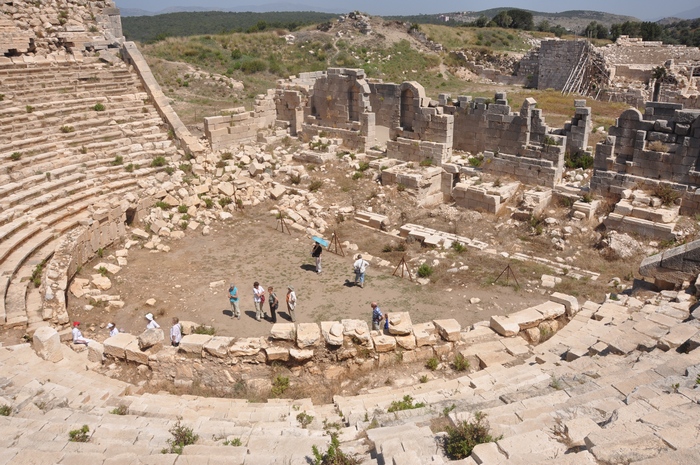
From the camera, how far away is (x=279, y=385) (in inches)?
374

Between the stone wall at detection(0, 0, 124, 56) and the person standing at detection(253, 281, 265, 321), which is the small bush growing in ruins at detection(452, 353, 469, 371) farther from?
the stone wall at detection(0, 0, 124, 56)

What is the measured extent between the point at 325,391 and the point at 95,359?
14.5ft

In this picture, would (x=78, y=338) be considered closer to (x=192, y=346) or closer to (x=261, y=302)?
(x=192, y=346)

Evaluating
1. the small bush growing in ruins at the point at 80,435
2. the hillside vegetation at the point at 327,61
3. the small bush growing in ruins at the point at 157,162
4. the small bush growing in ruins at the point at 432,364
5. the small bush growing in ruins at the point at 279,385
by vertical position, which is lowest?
the small bush growing in ruins at the point at 279,385

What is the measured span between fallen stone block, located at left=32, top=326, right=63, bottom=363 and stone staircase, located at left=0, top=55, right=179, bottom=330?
3.39ft

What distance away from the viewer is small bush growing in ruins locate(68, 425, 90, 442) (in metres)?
6.37

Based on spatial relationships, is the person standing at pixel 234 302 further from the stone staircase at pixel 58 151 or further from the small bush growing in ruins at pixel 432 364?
the small bush growing in ruins at pixel 432 364

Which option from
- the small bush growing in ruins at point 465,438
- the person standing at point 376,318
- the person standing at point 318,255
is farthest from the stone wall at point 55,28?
the small bush growing in ruins at point 465,438

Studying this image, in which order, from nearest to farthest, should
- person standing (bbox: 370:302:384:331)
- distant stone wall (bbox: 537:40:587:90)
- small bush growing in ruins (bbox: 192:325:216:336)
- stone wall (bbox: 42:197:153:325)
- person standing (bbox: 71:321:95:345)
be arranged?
person standing (bbox: 71:321:95:345), person standing (bbox: 370:302:384:331), small bush growing in ruins (bbox: 192:325:216:336), stone wall (bbox: 42:197:153:325), distant stone wall (bbox: 537:40:587:90)

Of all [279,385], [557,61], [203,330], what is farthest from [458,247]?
[557,61]

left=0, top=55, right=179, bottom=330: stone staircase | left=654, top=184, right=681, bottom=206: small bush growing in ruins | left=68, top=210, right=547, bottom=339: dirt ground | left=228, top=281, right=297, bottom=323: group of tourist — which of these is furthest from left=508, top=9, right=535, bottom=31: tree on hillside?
left=228, top=281, right=297, bottom=323: group of tourist

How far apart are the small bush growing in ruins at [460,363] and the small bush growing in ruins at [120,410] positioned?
5.49 meters

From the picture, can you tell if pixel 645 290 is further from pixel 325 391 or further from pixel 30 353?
pixel 30 353

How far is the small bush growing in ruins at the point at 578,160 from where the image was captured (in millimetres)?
18094
